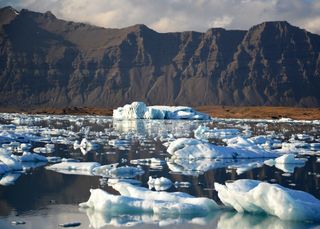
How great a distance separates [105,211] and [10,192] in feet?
10.4

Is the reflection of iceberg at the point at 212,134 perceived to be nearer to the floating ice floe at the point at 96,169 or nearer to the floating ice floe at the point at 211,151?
the floating ice floe at the point at 211,151

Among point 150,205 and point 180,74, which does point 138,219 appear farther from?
point 180,74

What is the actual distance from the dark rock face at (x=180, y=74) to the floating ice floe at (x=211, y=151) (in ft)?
487

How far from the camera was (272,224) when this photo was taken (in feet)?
31.9

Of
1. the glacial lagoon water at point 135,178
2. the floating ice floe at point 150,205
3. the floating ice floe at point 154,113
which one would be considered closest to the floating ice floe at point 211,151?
the glacial lagoon water at point 135,178

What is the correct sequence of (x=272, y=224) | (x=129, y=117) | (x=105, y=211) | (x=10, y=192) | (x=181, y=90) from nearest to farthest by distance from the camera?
(x=272, y=224)
(x=105, y=211)
(x=10, y=192)
(x=129, y=117)
(x=181, y=90)

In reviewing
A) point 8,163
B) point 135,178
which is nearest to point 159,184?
point 135,178

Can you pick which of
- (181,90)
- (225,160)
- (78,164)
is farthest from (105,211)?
(181,90)

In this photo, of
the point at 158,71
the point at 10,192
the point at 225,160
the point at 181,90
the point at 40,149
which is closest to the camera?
the point at 10,192

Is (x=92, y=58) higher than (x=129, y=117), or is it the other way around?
(x=92, y=58)

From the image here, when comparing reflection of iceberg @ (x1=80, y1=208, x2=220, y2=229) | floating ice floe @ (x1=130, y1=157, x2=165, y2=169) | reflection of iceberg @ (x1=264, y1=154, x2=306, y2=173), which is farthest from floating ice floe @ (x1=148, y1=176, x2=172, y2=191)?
reflection of iceberg @ (x1=264, y1=154, x2=306, y2=173)

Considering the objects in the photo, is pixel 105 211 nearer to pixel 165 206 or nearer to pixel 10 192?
pixel 165 206

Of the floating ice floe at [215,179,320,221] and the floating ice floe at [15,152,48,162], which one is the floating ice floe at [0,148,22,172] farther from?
the floating ice floe at [215,179,320,221]

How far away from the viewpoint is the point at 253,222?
32.4ft
